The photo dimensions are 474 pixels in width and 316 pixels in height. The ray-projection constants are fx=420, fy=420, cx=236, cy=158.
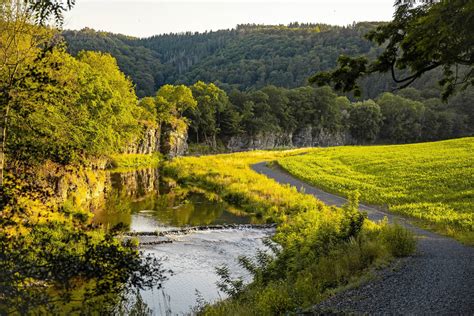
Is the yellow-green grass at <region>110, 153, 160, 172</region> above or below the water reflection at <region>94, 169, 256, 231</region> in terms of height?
above

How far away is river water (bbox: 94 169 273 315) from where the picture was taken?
15.1 m

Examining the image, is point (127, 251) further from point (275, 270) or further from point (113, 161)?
point (113, 161)

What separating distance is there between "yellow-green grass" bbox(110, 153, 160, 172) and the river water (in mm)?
18460

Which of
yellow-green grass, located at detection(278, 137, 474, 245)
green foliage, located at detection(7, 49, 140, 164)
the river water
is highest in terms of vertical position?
green foliage, located at detection(7, 49, 140, 164)

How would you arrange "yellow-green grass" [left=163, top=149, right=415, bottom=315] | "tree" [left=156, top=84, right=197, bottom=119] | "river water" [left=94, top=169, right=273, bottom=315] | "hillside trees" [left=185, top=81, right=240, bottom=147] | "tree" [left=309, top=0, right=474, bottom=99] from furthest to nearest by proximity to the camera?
"hillside trees" [left=185, top=81, right=240, bottom=147] < "tree" [left=156, top=84, right=197, bottom=119] < "river water" [left=94, top=169, right=273, bottom=315] < "yellow-green grass" [left=163, top=149, right=415, bottom=315] < "tree" [left=309, top=0, right=474, bottom=99]

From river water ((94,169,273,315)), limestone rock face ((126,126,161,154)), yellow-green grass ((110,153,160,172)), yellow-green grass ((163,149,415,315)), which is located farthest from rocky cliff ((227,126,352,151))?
yellow-green grass ((163,149,415,315))

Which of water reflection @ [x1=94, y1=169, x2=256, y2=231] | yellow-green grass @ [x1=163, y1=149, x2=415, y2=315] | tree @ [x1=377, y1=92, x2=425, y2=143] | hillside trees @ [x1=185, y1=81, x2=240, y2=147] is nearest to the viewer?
yellow-green grass @ [x1=163, y1=149, x2=415, y2=315]

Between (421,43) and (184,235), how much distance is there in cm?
1715

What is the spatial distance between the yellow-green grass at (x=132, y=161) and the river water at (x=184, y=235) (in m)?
18.5

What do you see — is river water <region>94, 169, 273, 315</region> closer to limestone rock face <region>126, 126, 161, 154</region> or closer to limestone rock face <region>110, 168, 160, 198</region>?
limestone rock face <region>110, 168, 160, 198</region>

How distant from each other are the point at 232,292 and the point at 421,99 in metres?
136

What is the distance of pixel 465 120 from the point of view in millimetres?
122250

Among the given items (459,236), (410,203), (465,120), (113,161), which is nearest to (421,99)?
(465,120)

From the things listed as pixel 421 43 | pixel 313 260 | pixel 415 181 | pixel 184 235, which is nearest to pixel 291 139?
pixel 415 181
